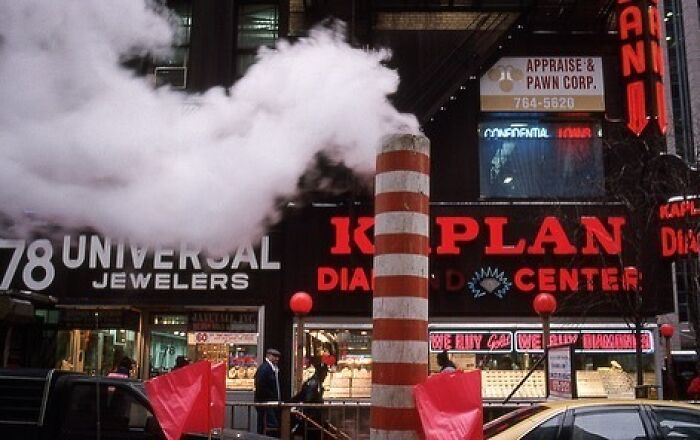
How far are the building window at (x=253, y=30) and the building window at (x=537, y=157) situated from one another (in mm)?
5053

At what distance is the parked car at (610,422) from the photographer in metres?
6.12

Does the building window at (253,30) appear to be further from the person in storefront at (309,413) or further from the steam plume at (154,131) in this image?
the person in storefront at (309,413)

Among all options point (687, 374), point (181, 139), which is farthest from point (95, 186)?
point (687, 374)

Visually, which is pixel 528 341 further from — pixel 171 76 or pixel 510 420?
pixel 171 76

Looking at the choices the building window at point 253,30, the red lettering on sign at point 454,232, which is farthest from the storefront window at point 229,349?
the building window at point 253,30

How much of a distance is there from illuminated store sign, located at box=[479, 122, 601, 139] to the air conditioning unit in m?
6.48

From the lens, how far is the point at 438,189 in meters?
16.4

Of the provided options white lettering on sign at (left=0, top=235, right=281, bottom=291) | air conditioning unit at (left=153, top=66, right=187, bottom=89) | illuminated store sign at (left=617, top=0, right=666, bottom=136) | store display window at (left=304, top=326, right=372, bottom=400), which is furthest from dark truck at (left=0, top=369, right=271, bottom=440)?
illuminated store sign at (left=617, top=0, right=666, bottom=136)

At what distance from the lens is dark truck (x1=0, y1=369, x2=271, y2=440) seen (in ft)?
22.7

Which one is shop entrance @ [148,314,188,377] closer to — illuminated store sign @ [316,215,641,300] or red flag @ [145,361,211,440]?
illuminated store sign @ [316,215,641,300]

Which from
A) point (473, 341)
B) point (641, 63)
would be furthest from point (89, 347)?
point (641, 63)

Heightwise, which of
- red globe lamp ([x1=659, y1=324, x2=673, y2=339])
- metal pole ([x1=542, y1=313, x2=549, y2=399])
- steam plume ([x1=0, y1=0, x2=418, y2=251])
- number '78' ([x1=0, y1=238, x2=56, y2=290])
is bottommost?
metal pole ([x1=542, y1=313, x2=549, y2=399])

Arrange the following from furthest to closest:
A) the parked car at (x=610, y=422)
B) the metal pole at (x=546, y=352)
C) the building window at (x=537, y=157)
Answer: the building window at (x=537, y=157) < the metal pole at (x=546, y=352) < the parked car at (x=610, y=422)

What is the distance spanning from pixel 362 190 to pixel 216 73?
165 inches
